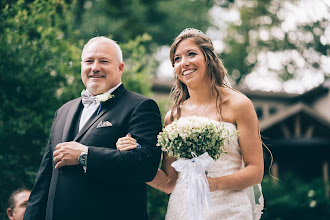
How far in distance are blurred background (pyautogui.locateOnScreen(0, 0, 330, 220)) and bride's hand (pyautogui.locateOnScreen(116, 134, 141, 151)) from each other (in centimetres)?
145

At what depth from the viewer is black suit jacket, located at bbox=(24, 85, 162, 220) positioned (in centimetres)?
309

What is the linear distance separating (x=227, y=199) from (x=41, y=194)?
1767 millimetres

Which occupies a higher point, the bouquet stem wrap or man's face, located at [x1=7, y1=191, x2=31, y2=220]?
the bouquet stem wrap

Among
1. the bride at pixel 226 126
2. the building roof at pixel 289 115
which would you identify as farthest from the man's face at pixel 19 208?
the building roof at pixel 289 115

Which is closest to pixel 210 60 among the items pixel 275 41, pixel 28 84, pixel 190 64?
pixel 190 64

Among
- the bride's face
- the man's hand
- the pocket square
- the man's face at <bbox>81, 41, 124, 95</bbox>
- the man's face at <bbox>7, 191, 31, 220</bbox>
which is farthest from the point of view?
the man's face at <bbox>7, 191, 31, 220</bbox>

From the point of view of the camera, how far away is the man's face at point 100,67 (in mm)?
3609

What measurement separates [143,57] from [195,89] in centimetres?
355

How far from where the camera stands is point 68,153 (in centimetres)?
317

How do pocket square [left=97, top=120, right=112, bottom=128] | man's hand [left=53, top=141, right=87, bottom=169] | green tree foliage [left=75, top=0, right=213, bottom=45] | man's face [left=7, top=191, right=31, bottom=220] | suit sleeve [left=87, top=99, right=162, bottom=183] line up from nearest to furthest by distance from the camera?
suit sleeve [left=87, top=99, right=162, bottom=183], man's hand [left=53, top=141, right=87, bottom=169], pocket square [left=97, top=120, right=112, bottom=128], man's face [left=7, top=191, right=31, bottom=220], green tree foliage [left=75, top=0, right=213, bottom=45]

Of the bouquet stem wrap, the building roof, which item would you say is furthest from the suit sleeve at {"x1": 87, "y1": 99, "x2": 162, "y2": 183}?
the building roof

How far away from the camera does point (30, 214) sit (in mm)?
3547

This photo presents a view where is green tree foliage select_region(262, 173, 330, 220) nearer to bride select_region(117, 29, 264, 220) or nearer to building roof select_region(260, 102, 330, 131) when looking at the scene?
bride select_region(117, 29, 264, 220)

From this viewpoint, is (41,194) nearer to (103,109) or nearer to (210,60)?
(103,109)
